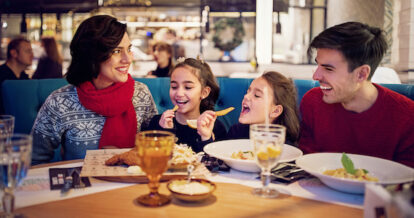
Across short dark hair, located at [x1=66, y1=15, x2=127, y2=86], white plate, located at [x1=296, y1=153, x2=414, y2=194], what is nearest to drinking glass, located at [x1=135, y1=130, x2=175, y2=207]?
white plate, located at [x1=296, y1=153, x2=414, y2=194]

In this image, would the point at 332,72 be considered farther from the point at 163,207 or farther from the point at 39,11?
the point at 39,11

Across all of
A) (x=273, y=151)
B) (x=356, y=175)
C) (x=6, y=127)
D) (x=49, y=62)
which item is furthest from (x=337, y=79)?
(x=49, y=62)

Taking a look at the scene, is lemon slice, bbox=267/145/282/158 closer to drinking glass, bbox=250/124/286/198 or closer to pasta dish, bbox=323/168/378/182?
drinking glass, bbox=250/124/286/198

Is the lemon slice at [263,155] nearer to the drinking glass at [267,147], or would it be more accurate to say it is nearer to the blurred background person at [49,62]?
the drinking glass at [267,147]

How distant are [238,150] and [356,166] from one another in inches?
17.4

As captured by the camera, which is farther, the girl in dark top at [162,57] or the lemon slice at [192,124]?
the girl in dark top at [162,57]

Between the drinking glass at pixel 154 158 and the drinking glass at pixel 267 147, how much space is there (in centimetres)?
24

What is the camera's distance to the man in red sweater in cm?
161

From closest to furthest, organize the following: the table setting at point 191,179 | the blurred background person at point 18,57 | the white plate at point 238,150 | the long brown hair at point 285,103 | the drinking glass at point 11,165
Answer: the drinking glass at point 11,165 → the table setting at point 191,179 → the white plate at point 238,150 → the long brown hair at point 285,103 → the blurred background person at point 18,57

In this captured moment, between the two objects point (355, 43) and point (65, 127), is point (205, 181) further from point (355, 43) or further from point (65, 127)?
point (65, 127)

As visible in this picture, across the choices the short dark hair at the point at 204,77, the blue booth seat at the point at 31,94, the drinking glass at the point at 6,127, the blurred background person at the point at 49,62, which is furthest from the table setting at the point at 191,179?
the blurred background person at the point at 49,62

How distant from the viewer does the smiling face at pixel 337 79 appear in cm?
165

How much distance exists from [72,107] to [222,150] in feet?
3.05

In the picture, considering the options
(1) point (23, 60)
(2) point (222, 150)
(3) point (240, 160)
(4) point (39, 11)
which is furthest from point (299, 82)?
(4) point (39, 11)
